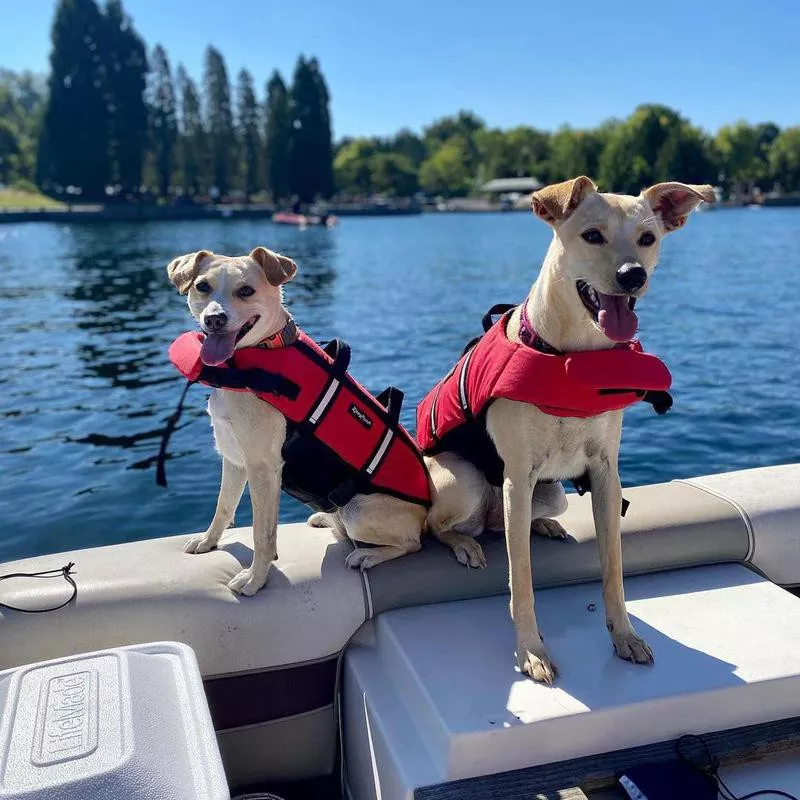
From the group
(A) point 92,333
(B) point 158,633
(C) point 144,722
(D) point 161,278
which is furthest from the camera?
(D) point 161,278

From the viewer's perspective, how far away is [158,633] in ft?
10.6

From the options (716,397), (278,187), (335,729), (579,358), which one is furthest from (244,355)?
(278,187)

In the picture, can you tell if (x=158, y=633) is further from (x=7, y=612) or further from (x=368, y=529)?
(x=368, y=529)

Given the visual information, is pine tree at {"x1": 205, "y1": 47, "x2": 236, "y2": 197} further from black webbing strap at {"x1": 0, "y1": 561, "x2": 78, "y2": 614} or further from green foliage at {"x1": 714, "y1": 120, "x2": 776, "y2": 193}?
black webbing strap at {"x1": 0, "y1": 561, "x2": 78, "y2": 614}

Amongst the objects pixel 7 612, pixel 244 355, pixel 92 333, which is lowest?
pixel 92 333

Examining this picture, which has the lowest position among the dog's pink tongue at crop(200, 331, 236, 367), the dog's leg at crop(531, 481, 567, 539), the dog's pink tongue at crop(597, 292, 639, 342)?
the dog's leg at crop(531, 481, 567, 539)

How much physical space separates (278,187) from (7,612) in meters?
98.9

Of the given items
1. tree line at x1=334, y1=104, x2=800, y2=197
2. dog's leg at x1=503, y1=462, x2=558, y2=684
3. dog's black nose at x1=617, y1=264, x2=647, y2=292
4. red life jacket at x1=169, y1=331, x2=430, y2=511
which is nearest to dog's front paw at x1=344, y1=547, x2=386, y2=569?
red life jacket at x1=169, y1=331, x2=430, y2=511

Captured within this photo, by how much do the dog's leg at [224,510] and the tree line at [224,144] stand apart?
89.4 m

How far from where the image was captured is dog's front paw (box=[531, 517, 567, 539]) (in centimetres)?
388

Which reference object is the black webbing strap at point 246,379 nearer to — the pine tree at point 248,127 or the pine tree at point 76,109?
the pine tree at point 76,109

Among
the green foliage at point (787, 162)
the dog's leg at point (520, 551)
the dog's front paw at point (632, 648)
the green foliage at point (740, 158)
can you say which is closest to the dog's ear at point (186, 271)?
the dog's leg at point (520, 551)

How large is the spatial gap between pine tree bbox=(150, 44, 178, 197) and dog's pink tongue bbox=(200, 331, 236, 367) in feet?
319

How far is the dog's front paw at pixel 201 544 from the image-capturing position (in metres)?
3.81
